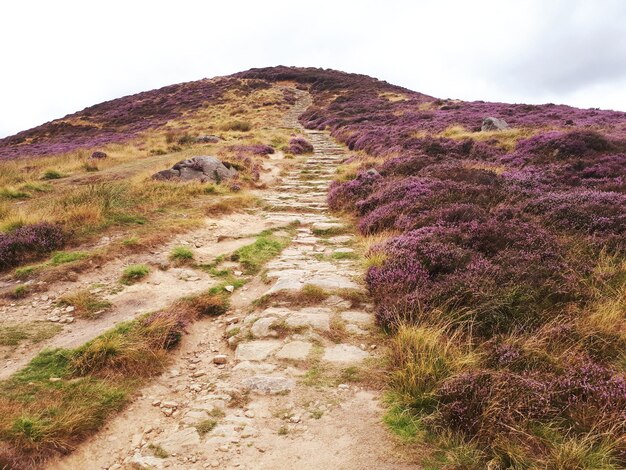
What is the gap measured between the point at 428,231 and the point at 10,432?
6.90 m

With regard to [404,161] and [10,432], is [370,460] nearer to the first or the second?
[10,432]

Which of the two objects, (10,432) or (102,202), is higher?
(102,202)

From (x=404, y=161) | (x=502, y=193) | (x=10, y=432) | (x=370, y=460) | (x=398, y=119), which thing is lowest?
(x=370, y=460)

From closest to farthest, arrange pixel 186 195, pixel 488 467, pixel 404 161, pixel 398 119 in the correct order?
pixel 488 467
pixel 186 195
pixel 404 161
pixel 398 119

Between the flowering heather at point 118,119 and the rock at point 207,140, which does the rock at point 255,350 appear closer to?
the rock at point 207,140

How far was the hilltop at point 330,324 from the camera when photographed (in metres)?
3.41

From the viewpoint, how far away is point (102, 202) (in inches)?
402

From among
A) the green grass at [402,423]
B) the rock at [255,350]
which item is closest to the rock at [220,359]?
the rock at [255,350]

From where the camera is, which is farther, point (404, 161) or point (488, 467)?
point (404, 161)

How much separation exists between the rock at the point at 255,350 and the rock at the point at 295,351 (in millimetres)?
139

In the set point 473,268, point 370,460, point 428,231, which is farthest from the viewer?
point 428,231

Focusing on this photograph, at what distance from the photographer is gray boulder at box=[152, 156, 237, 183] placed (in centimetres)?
1492

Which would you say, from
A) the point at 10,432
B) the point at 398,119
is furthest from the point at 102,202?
the point at 398,119

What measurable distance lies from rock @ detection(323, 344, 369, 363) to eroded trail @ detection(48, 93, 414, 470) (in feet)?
0.04
